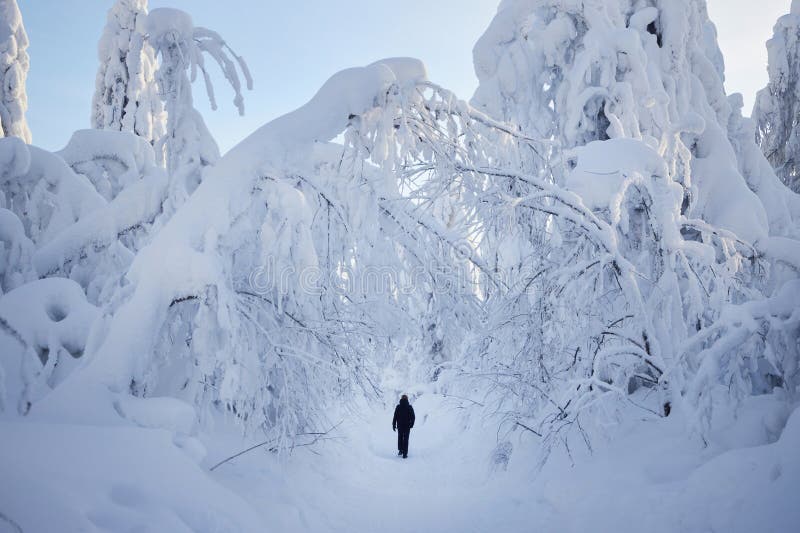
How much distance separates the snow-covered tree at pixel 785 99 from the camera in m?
13.4

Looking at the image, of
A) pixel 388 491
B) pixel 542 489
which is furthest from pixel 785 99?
pixel 388 491

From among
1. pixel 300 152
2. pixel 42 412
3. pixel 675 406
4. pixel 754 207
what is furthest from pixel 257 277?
pixel 754 207

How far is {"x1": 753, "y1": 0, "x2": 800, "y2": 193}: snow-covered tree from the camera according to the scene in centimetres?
1338

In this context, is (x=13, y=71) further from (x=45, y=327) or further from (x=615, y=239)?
(x=615, y=239)

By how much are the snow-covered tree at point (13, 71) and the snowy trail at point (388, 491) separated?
16529mm

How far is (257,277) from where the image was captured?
3748mm

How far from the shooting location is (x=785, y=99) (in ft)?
45.6

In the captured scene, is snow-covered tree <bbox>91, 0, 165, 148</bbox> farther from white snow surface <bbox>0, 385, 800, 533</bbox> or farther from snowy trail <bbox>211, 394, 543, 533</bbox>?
white snow surface <bbox>0, 385, 800, 533</bbox>

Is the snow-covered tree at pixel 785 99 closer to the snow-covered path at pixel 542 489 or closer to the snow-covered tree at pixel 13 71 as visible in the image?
the snow-covered path at pixel 542 489

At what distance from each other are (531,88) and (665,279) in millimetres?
4699

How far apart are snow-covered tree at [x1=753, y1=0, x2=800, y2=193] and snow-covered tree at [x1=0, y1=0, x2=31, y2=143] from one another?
84.0 feet

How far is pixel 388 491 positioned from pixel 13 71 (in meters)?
19.1

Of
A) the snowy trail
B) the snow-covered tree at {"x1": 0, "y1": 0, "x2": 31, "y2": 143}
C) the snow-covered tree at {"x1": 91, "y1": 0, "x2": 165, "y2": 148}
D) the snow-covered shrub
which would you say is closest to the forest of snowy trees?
the snow-covered shrub

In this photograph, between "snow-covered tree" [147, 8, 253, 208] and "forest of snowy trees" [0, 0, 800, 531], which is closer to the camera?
"forest of snowy trees" [0, 0, 800, 531]
